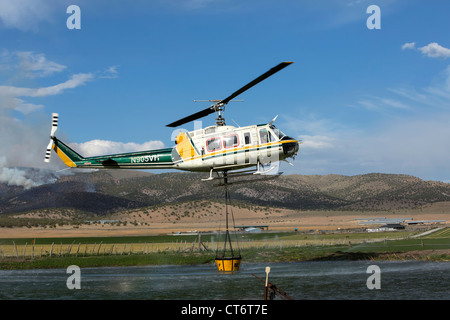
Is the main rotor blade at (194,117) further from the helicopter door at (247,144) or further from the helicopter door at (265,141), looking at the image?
the helicopter door at (265,141)

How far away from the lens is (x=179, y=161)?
4084 cm

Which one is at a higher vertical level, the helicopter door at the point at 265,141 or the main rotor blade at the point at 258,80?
the main rotor blade at the point at 258,80

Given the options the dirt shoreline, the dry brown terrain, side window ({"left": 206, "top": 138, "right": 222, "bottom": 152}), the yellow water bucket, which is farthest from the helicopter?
the dry brown terrain

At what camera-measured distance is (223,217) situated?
172500 millimetres

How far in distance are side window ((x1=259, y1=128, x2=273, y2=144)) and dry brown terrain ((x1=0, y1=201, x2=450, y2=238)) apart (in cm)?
10210

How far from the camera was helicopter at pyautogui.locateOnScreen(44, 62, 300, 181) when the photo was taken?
39219 mm

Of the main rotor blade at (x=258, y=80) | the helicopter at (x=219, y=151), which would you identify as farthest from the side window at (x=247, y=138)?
the main rotor blade at (x=258, y=80)

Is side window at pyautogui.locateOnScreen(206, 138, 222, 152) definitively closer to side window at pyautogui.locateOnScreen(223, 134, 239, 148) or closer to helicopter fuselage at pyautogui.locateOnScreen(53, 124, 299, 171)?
helicopter fuselage at pyautogui.locateOnScreen(53, 124, 299, 171)

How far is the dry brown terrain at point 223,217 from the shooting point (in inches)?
5753

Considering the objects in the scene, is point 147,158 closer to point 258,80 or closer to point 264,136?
point 264,136

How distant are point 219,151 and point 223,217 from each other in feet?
441

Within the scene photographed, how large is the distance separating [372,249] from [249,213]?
4421 inches

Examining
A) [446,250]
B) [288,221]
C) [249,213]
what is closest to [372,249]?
[446,250]

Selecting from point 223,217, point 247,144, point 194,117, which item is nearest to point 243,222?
point 223,217
